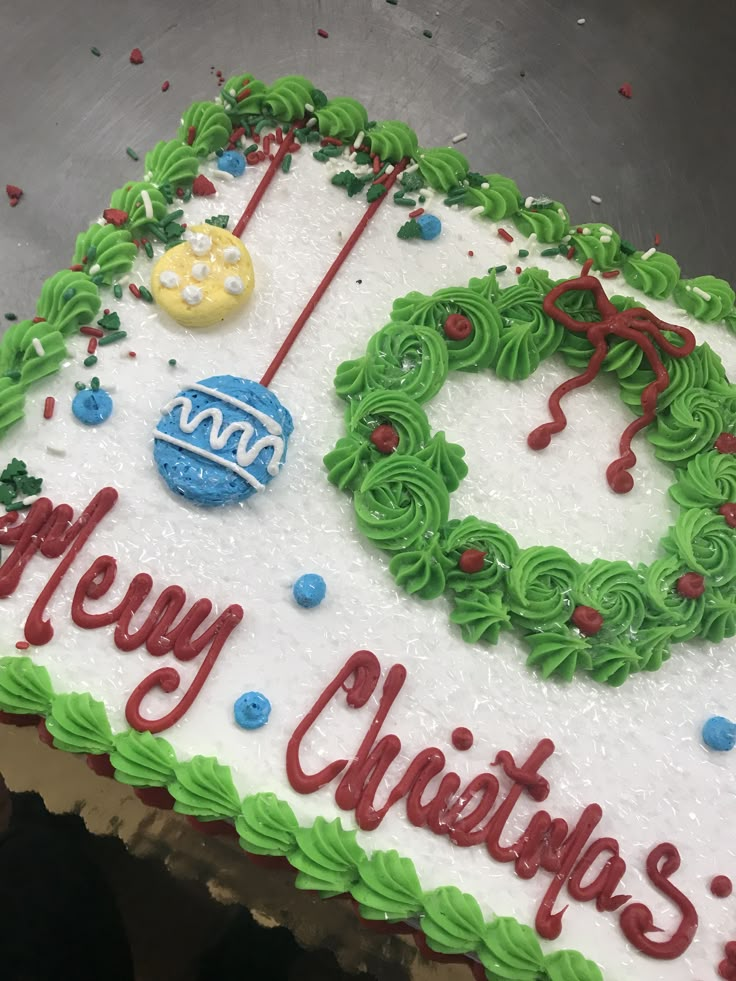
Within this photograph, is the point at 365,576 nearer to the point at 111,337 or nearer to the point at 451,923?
the point at 451,923

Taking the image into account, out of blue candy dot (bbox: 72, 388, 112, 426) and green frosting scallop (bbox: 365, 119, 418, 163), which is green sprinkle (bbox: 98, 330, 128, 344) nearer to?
A: blue candy dot (bbox: 72, 388, 112, 426)

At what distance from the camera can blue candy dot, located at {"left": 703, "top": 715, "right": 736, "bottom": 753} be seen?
2.16 m

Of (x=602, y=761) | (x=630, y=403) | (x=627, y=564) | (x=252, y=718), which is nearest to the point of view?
(x=252, y=718)

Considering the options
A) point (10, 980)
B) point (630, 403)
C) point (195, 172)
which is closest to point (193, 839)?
point (10, 980)

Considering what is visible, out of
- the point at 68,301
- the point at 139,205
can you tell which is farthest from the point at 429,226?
the point at 68,301

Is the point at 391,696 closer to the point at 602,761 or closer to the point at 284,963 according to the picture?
the point at 602,761

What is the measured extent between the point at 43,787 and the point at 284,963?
0.78 m

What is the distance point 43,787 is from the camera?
229 cm

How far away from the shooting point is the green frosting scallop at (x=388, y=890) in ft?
6.06

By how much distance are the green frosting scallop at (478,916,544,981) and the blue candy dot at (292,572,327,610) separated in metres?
0.83

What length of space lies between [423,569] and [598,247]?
120 centimetres

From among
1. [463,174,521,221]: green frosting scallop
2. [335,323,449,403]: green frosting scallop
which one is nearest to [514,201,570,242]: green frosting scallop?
[463,174,521,221]: green frosting scallop

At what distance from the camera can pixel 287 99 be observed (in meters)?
2.62

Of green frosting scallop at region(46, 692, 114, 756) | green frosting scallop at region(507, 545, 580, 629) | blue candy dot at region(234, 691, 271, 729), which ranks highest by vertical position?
green frosting scallop at region(507, 545, 580, 629)
